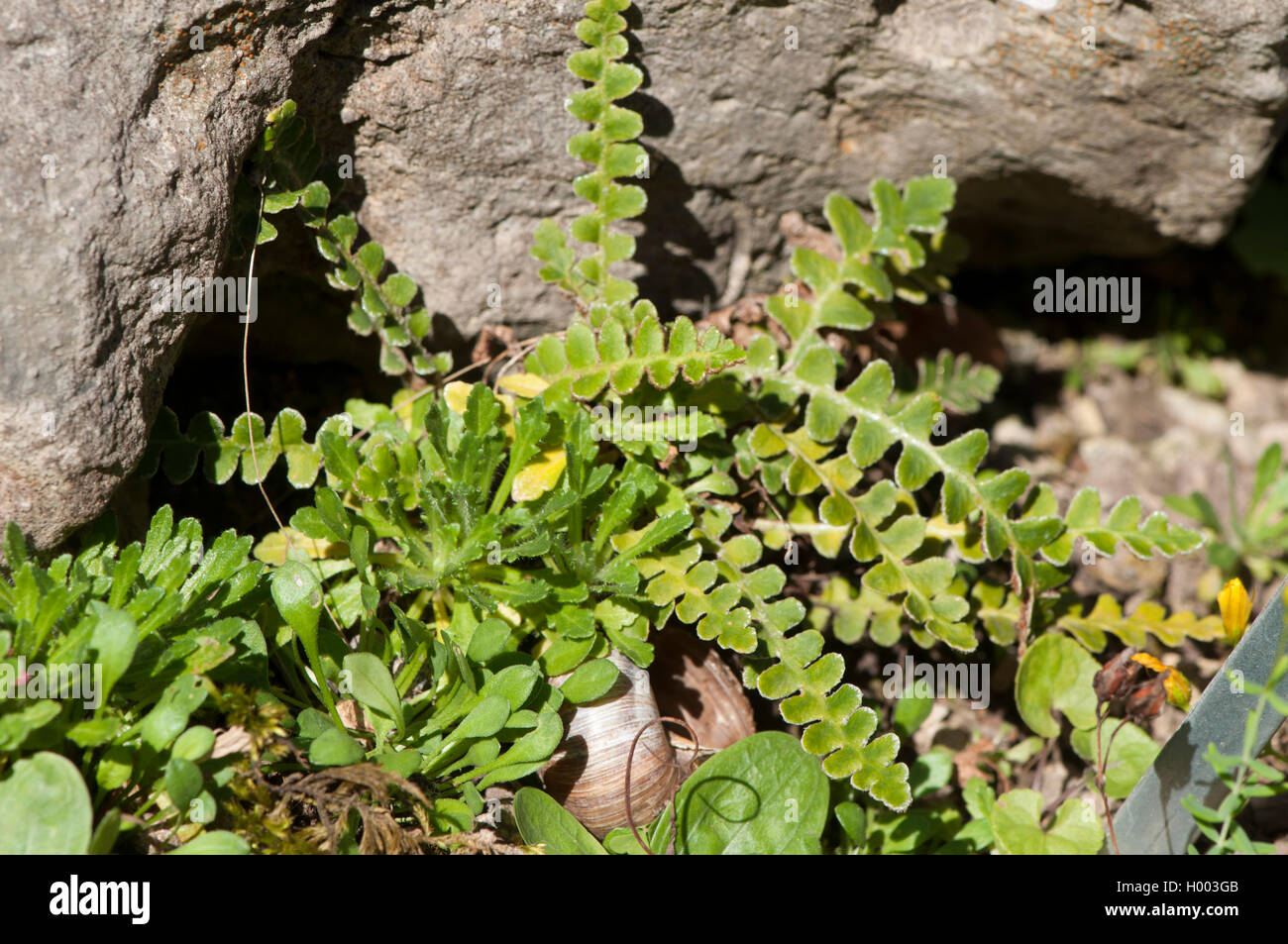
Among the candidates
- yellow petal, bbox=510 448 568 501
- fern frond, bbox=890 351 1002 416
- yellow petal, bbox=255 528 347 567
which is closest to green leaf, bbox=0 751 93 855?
yellow petal, bbox=255 528 347 567

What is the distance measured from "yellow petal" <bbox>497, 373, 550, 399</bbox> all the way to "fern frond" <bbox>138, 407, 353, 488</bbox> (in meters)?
0.53

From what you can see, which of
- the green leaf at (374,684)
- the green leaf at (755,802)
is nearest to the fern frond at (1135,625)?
the green leaf at (755,802)

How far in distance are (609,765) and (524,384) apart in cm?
123

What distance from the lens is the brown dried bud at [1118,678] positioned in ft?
10.6

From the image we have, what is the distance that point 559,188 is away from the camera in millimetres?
3668

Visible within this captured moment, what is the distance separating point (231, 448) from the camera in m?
3.21

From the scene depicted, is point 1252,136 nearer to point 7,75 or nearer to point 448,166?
point 448,166

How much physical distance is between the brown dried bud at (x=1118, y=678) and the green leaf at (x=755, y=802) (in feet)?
3.31

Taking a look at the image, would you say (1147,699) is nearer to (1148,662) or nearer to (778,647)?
(1148,662)

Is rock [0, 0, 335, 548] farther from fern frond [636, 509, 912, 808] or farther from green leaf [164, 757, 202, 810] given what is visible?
fern frond [636, 509, 912, 808]

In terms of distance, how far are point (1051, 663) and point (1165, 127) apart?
6.64 feet

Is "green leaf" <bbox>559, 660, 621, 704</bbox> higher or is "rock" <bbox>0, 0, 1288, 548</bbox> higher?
"rock" <bbox>0, 0, 1288, 548</bbox>

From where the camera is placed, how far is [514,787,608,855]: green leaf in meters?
2.80

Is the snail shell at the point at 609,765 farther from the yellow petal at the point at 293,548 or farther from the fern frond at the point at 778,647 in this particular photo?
the yellow petal at the point at 293,548
